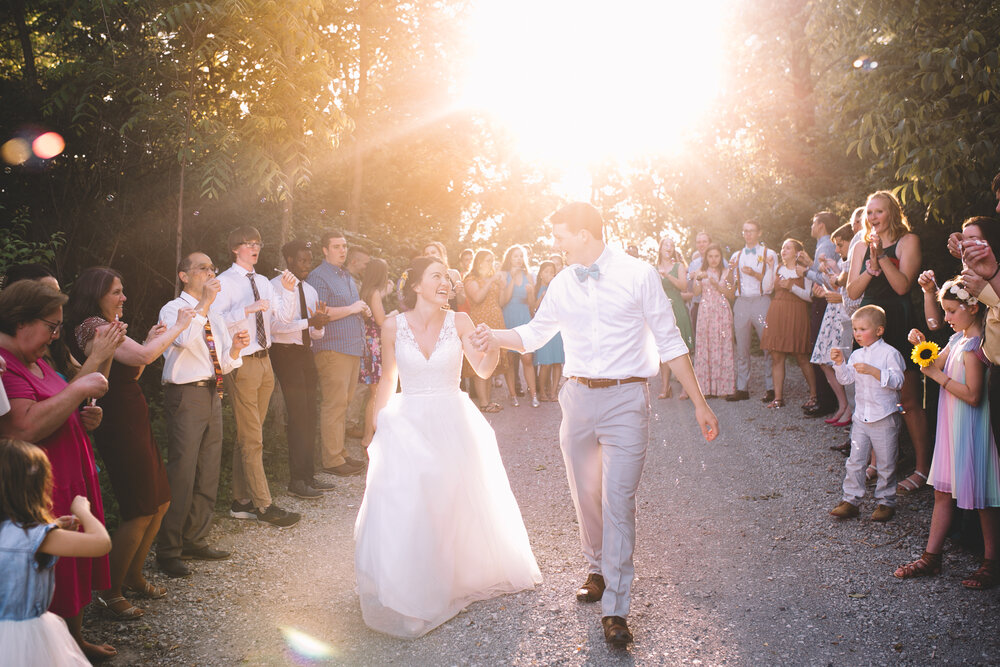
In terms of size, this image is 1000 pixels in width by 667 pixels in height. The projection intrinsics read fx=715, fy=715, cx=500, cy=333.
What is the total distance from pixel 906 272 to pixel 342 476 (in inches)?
228

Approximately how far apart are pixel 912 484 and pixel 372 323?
236 inches

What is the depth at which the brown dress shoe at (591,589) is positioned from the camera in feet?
14.4

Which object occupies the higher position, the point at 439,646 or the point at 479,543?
the point at 479,543

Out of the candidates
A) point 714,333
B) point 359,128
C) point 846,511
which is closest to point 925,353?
point 846,511

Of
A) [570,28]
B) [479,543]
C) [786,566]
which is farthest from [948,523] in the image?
[570,28]

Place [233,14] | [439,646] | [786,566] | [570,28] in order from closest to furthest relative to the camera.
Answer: [439,646] < [786,566] < [233,14] < [570,28]

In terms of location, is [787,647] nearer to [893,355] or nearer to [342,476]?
[893,355]

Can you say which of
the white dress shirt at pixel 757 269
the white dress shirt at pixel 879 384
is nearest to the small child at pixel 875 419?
the white dress shirt at pixel 879 384

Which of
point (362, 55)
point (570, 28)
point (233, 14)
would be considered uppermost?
point (570, 28)

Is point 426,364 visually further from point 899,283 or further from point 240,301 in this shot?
point 899,283

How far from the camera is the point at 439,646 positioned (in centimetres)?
396

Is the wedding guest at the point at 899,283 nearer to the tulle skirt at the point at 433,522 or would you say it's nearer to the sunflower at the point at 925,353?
the sunflower at the point at 925,353

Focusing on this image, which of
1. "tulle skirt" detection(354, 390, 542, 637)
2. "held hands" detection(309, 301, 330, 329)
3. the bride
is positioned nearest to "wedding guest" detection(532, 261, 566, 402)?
"held hands" detection(309, 301, 330, 329)

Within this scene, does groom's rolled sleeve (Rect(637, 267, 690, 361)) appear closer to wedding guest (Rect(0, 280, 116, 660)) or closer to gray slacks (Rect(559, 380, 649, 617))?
gray slacks (Rect(559, 380, 649, 617))
